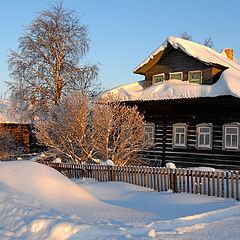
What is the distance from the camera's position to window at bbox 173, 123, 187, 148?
57.6 feet

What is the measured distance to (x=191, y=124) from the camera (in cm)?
1733

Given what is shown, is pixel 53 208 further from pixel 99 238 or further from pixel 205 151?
pixel 205 151

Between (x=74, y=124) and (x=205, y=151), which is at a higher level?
(x=74, y=124)

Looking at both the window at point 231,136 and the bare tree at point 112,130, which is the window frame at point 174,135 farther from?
the bare tree at point 112,130

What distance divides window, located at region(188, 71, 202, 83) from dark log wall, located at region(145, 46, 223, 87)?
21cm

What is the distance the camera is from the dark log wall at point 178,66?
17.5m

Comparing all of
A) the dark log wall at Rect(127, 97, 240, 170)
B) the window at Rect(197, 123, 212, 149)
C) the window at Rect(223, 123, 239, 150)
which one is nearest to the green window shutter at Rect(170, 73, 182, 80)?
the dark log wall at Rect(127, 97, 240, 170)

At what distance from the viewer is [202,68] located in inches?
701

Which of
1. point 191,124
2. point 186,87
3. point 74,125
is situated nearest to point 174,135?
point 191,124

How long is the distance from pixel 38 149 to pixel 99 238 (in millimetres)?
26239

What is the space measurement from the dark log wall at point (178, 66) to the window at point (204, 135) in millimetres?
2696

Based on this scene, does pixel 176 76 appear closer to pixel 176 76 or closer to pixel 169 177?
pixel 176 76

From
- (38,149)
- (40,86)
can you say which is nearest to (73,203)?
(40,86)

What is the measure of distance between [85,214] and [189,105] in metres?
11.9
